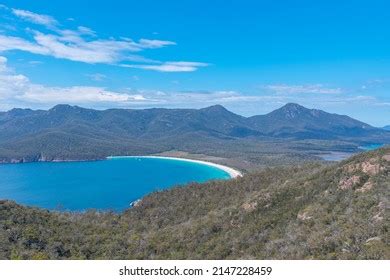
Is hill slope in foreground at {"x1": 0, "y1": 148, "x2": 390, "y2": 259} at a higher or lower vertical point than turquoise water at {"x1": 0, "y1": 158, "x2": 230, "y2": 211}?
higher

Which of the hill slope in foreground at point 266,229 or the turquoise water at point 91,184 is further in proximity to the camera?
the turquoise water at point 91,184

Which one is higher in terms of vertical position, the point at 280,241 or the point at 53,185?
the point at 280,241

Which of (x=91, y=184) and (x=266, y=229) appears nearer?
(x=266, y=229)

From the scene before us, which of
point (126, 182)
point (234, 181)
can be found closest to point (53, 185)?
point (126, 182)

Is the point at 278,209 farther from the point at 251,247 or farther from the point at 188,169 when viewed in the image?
the point at 188,169

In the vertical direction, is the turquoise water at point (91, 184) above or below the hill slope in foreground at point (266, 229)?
below
